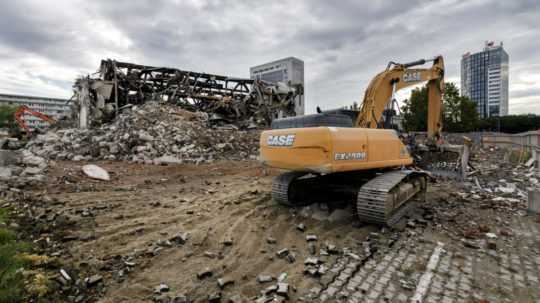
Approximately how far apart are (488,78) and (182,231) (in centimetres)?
6804

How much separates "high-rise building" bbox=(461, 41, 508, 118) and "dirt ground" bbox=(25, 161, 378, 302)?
202 feet

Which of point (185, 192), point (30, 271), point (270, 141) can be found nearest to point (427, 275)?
point (270, 141)

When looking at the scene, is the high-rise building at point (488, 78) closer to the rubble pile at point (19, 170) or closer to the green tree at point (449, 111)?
the green tree at point (449, 111)

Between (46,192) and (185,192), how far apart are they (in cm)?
286

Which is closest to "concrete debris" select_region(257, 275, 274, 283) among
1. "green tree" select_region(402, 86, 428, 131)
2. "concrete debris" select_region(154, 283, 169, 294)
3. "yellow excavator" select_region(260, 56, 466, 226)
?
"concrete debris" select_region(154, 283, 169, 294)

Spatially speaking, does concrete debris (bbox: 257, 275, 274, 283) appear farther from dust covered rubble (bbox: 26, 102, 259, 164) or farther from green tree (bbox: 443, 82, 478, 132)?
green tree (bbox: 443, 82, 478, 132)

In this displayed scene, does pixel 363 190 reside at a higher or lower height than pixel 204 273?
higher

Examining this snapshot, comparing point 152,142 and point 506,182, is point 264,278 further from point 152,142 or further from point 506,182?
point 152,142

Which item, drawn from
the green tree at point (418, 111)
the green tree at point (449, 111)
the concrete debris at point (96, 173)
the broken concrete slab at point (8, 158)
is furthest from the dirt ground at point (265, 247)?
the green tree at point (418, 111)

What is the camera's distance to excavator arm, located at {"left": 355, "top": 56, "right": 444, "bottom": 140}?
5.34m

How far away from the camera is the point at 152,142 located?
36.0ft

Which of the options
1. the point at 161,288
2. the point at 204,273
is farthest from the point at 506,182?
the point at 161,288

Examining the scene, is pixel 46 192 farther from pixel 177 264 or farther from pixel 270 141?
pixel 270 141

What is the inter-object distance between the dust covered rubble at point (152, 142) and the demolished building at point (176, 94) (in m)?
2.43
